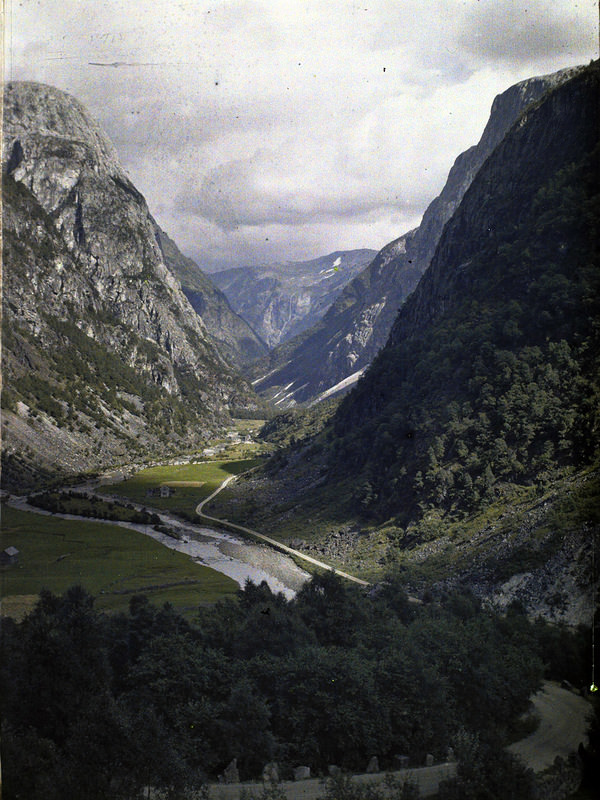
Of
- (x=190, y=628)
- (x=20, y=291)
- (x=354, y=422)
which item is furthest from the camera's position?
(x=20, y=291)

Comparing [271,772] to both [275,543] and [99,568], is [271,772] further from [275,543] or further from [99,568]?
[275,543]

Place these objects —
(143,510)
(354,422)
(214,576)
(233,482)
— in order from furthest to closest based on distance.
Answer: (354,422)
(233,482)
(143,510)
(214,576)

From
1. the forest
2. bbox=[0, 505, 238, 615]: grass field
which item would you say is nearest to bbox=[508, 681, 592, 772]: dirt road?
the forest

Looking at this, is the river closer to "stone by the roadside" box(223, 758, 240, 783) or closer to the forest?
the forest

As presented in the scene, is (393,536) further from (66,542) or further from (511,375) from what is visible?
(66,542)

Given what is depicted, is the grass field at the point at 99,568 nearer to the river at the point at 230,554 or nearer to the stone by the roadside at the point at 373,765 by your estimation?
the river at the point at 230,554

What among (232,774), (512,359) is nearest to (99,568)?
(232,774)

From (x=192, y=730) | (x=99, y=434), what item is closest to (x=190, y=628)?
(x=192, y=730)
